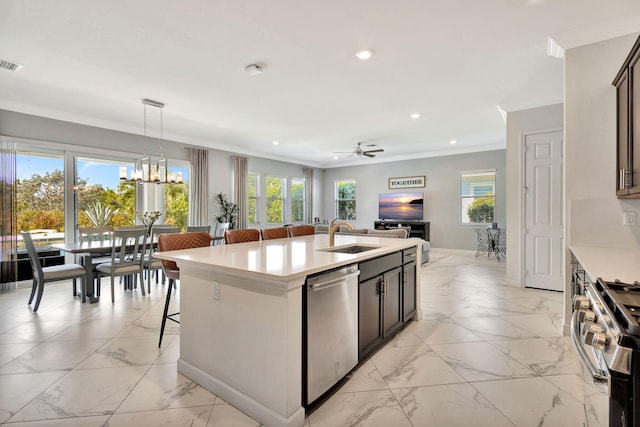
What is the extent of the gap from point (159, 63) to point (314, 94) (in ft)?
6.16

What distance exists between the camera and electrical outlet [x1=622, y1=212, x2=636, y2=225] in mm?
2422

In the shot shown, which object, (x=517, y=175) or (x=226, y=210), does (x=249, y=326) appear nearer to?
(x=517, y=175)

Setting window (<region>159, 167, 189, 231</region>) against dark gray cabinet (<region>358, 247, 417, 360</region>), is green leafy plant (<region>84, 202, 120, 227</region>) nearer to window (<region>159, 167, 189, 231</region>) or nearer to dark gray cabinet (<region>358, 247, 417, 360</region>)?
window (<region>159, 167, 189, 231</region>)

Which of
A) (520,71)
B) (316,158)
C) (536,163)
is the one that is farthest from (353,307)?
(316,158)

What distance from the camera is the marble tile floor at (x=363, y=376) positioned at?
176cm

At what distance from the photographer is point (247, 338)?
1772 mm

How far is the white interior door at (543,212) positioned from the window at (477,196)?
3437 millimetres

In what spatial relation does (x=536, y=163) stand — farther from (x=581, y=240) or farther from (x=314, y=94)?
(x=314, y=94)

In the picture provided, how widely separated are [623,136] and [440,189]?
6.16 metres

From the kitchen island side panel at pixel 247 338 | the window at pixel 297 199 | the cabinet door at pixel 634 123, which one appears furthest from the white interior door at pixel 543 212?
the window at pixel 297 199

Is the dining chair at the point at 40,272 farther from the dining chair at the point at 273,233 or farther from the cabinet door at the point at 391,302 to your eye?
the cabinet door at the point at 391,302

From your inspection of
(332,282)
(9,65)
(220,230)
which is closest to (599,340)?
(332,282)

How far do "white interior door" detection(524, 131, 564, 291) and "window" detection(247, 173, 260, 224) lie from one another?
6.23 metres

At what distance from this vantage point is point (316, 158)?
30.4 feet
